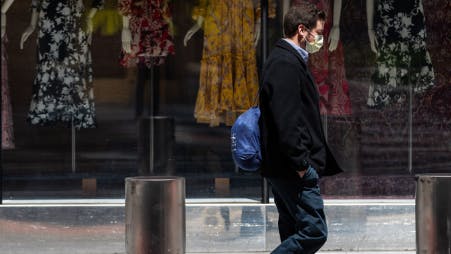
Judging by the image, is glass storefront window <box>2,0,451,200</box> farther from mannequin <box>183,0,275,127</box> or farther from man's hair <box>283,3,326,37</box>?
man's hair <box>283,3,326,37</box>

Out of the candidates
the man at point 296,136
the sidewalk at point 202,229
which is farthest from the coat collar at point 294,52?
the sidewalk at point 202,229

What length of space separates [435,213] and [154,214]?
1.96m

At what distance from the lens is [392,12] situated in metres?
9.38

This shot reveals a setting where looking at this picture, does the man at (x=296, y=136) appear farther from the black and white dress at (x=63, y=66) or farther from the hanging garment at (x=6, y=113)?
the hanging garment at (x=6, y=113)

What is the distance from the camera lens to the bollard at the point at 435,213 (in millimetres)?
6996

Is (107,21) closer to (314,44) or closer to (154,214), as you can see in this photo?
(154,214)

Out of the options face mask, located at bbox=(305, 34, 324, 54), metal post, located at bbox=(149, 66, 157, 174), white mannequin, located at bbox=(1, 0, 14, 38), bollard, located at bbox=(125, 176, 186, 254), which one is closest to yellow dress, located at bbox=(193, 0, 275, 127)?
metal post, located at bbox=(149, 66, 157, 174)

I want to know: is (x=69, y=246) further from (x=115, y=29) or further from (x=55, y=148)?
(x=115, y=29)

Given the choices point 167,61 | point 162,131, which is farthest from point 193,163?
point 167,61

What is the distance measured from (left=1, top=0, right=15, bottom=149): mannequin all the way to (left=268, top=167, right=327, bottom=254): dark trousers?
3.99m

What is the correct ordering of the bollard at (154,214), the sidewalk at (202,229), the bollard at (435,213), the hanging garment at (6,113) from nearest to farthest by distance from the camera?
the bollard at (154,214) → the bollard at (435,213) → the sidewalk at (202,229) → the hanging garment at (6,113)

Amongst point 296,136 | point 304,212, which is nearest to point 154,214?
point 304,212

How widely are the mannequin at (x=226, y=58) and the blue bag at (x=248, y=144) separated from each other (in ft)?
11.3

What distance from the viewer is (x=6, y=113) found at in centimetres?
912
